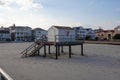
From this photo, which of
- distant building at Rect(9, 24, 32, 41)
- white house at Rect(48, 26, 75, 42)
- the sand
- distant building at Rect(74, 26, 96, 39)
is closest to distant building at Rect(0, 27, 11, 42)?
distant building at Rect(9, 24, 32, 41)

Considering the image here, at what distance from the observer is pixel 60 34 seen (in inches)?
1123

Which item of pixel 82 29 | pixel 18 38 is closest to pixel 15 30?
pixel 18 38

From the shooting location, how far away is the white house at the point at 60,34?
92.3 ft

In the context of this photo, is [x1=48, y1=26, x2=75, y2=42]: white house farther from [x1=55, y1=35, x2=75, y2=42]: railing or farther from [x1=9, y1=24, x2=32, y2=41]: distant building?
[x1=9, y1=24, x2=32, y2=41]: distant building

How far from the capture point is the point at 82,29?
506 ft

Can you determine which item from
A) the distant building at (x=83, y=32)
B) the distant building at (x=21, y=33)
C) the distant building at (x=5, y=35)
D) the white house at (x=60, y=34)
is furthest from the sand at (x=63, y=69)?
the distant building at (x=5, y=35)

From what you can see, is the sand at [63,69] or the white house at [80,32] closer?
the sand at [63,69]

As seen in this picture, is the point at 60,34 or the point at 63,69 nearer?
the point at 63,69

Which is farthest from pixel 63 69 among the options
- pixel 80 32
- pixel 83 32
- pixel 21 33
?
pixel 83 32

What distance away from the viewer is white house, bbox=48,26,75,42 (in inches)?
1108

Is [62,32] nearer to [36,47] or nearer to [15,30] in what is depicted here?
[36,47]

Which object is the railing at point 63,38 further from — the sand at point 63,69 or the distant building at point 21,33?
the distant building at point 21,33

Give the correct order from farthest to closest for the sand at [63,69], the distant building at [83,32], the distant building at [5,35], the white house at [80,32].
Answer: the distant building at [83,32]
the white house at [80,32]
the distant building at [5,35]
the sand at [63,69]

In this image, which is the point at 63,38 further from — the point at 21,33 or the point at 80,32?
the point at 21,33
